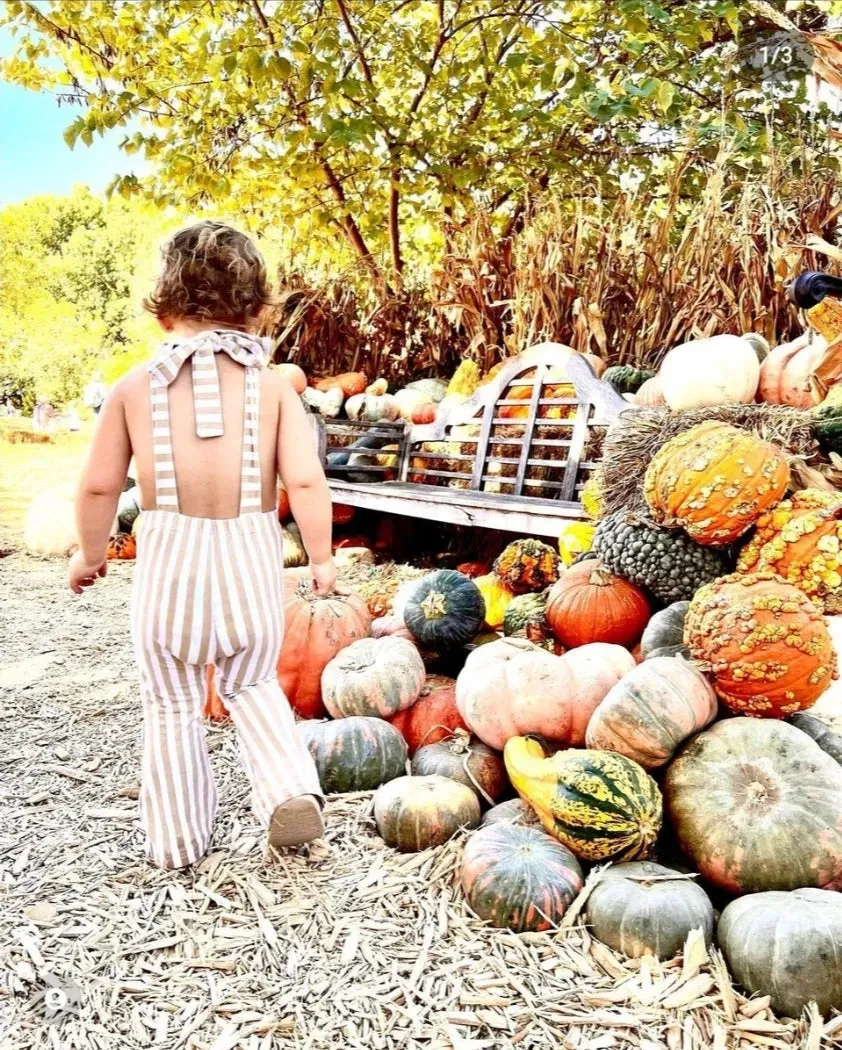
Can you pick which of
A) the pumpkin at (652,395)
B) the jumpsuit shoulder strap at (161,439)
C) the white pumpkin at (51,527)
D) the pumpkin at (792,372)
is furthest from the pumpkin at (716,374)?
the white pumpkin at (51,527)

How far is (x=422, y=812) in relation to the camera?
209 centimetres

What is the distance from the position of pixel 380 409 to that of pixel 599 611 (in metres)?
3.39

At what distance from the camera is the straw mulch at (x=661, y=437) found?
2.87 m

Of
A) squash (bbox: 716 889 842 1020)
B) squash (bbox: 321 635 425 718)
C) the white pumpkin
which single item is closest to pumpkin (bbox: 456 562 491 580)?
squash (bbox: 321 635 425 718)

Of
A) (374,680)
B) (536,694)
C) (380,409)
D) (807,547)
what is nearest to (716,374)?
(807,547)

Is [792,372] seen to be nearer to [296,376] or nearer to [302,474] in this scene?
[302,474]

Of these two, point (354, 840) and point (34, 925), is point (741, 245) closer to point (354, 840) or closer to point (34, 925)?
point (354, 840)

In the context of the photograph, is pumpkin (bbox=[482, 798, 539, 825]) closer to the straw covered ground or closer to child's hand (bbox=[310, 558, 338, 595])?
the straw covered ground

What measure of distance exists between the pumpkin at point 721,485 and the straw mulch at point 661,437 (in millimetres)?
201

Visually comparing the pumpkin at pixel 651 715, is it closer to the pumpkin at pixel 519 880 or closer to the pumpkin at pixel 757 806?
the pumpkin at pixel 757 806

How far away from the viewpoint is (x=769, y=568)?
2.57 metres

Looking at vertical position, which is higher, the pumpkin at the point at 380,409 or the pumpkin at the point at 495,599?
the pumpkin at the point at 380,409

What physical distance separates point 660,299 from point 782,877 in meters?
3.50

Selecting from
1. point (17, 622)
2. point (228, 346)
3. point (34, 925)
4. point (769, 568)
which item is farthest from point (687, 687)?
point (17, 622)
